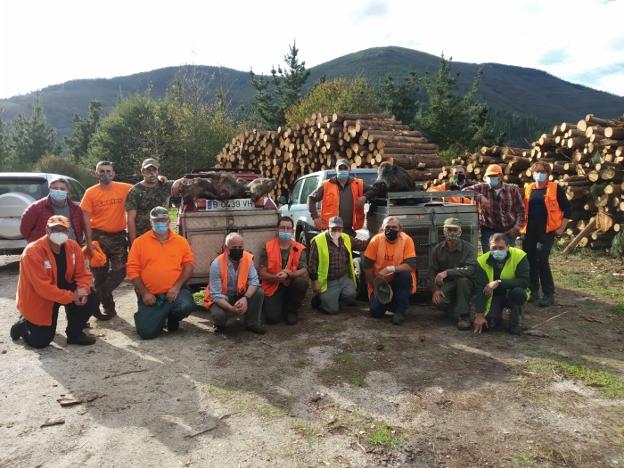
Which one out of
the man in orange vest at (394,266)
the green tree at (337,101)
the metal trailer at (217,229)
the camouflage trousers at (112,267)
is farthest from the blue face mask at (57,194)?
the green tree at (337,101)

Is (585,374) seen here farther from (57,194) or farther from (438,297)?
(57,194)

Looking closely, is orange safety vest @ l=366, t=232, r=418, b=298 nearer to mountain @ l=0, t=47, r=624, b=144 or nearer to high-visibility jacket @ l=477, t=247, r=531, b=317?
high-visibility jacket @ l=477, t=247, r=531, b=317

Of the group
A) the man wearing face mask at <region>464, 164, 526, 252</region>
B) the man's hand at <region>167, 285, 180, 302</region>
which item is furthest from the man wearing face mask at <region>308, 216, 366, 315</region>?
the man wearing face mask at <region>464, 164, 526, 252</region>

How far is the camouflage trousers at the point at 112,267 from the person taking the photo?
6020mm

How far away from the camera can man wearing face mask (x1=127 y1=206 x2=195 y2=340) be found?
17.2 feet

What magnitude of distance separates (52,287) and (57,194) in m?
1.32

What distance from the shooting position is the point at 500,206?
6.39m

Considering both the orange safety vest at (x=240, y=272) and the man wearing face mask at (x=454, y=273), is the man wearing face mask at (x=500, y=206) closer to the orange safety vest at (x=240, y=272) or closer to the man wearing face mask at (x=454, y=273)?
the man wearing face mask at (x=454, y=273)

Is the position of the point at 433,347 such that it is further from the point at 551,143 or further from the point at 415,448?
the point at 551,143

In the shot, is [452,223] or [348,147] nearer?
[452,223]

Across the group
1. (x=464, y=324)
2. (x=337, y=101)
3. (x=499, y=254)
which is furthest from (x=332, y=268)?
(x=337, y=101)

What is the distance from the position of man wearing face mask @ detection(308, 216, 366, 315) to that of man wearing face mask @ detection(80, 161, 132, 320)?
2.54 meters

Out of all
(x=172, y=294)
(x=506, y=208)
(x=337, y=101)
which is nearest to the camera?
(x=172, y=294)

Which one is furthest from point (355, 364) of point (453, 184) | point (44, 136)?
point (44, 136)
